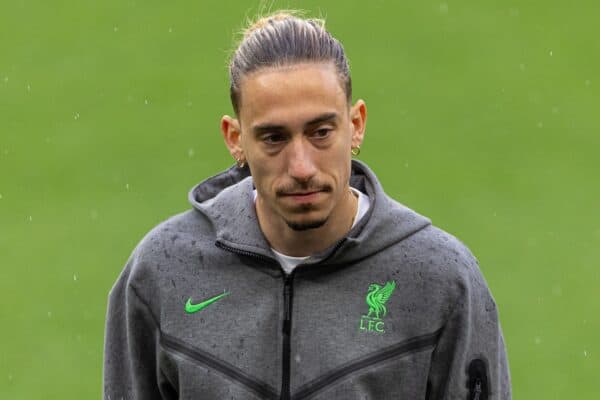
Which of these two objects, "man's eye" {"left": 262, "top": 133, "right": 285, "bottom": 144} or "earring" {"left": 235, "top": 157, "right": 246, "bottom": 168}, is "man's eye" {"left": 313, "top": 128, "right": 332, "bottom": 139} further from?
"earring" {"left": 235, "top": 157, "right": 246, "bottom": 168}

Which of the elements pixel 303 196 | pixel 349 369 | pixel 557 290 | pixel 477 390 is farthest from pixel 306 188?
pixel 557 290

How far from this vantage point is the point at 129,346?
169 inches

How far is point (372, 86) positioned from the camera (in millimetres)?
10523

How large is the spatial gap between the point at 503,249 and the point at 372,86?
1935 millimetres

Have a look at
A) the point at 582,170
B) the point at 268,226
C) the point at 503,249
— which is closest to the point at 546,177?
the point at 582,170

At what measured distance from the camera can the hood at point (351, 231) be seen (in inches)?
161

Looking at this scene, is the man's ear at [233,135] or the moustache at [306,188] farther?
the man's ear at [233,135]

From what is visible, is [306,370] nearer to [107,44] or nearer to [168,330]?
[168,330]

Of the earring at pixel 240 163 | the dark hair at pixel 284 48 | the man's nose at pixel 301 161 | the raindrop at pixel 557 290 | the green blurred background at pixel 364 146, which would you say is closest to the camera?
the man's nose at pixel 301 161

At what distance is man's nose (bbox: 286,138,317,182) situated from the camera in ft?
12.6

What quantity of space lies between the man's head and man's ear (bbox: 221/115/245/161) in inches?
2.8

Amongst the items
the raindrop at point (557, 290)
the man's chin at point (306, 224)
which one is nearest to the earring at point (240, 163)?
the man's chin at point (306, 224)

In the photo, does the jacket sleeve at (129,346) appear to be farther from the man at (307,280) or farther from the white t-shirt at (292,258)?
the white t-shirt at (292,258)

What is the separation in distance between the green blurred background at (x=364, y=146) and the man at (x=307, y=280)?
148 inches
